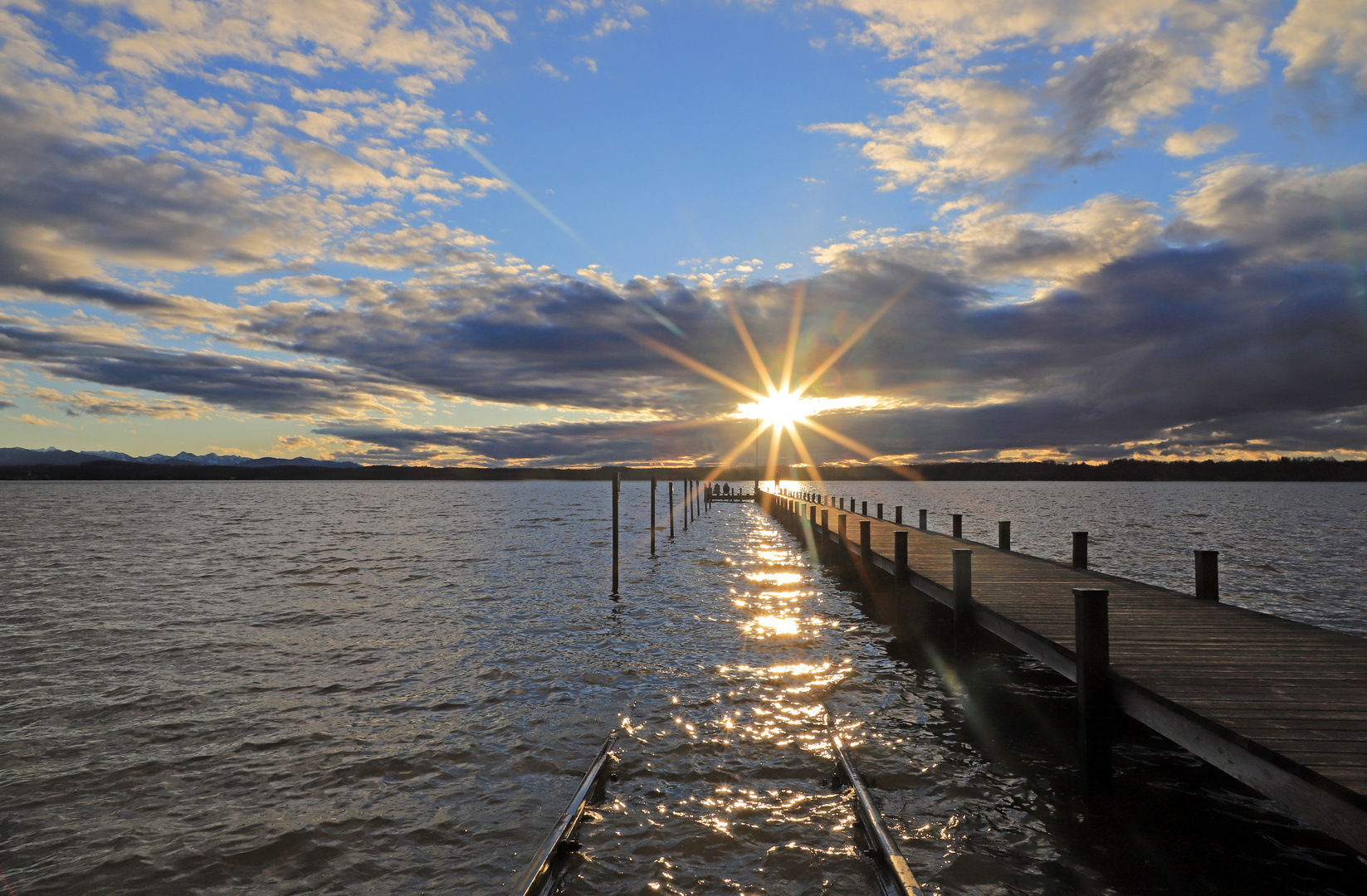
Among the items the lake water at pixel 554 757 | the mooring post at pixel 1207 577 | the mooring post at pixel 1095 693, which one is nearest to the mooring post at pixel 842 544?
the lake water at pixel 554 757

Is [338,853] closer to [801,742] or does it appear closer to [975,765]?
[801,742]

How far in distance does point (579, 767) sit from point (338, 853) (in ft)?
7.79

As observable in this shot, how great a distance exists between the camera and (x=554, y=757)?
25.8 feet

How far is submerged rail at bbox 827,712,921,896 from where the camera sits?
4.67m

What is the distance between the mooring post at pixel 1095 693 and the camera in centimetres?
651

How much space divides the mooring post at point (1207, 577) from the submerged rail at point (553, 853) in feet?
30.4

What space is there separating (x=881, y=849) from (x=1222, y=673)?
3.72 meters

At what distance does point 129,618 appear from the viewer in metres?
16.8

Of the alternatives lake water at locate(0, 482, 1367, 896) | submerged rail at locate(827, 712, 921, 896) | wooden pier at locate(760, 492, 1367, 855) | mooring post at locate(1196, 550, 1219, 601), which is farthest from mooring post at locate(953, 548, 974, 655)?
submerged rail at locate(827, 712, 921, 896)

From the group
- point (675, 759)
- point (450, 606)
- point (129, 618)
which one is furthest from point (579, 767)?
point (129, 618)

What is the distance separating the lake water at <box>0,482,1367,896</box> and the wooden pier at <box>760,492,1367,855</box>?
1.19 meters

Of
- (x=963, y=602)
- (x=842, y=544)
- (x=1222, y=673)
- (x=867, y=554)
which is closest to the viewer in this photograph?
(x=1222, y=673)

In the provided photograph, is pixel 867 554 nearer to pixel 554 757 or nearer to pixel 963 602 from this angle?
pixel 963 602

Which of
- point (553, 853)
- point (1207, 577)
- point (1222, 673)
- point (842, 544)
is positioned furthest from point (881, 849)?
point (842, 544)
